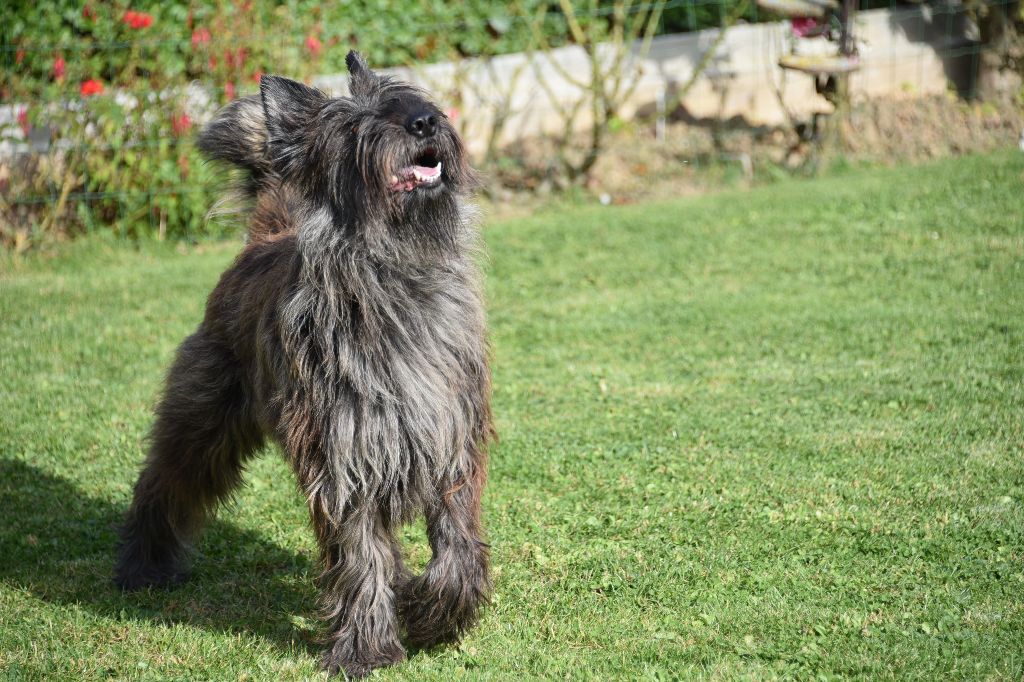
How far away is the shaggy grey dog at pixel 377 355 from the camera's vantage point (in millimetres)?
3818

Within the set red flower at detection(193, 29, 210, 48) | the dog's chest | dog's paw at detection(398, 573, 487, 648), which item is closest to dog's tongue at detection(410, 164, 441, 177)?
the dog's chest

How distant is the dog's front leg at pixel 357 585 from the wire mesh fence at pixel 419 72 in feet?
21.8

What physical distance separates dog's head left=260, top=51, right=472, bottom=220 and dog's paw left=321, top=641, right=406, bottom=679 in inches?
64.5

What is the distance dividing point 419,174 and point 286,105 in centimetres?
63

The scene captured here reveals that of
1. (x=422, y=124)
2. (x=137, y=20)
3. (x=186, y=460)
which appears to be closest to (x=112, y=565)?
(x=186, y=460)

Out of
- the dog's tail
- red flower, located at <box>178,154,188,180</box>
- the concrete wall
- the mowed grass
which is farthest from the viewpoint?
the concrete wall

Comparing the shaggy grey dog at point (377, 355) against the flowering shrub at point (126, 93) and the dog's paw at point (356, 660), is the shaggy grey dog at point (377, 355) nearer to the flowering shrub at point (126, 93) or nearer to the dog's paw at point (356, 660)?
the dog's paw at point (356, 660)

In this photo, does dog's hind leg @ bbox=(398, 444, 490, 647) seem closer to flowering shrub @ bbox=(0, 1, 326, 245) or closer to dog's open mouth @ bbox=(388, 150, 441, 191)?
dog's open mouth @ bbox=(388, 150, 441, 191)

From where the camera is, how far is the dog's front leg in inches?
154

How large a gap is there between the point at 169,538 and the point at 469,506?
5.62 ft

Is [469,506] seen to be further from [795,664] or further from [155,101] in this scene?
[155,101]

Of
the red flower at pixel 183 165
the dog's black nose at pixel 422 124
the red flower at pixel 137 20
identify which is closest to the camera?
the dog's black nose at pixel 422 124

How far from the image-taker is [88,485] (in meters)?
5.93

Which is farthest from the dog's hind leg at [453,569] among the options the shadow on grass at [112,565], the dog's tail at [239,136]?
the dog's tail at [239,136]
